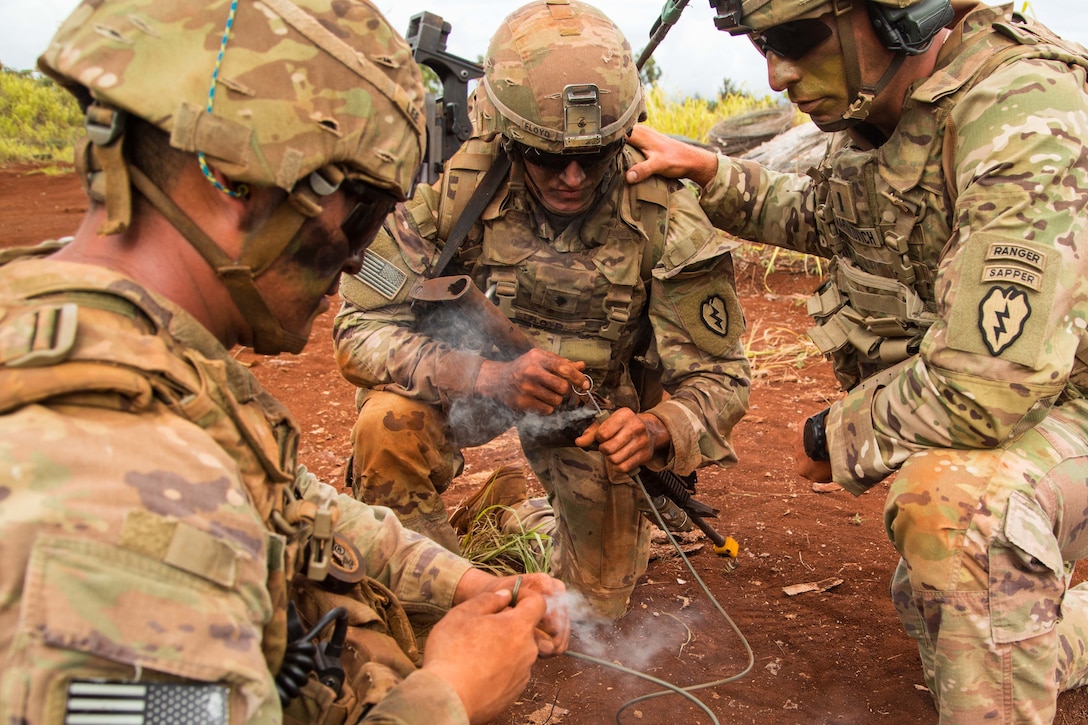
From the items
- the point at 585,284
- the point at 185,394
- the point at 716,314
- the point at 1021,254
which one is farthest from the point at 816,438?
the point at 185,394

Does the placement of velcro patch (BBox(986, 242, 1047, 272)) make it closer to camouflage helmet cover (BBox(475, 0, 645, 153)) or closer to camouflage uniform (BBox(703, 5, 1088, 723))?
camouflage uniform (BBox(703, 5, 1088, 723))

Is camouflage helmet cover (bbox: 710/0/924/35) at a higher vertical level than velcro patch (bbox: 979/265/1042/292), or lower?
higher

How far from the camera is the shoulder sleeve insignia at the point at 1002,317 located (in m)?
2.65

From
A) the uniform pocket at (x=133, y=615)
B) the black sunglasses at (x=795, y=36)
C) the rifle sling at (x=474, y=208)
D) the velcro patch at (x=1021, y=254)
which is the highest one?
the black sunglasses at (x=795, y=36)

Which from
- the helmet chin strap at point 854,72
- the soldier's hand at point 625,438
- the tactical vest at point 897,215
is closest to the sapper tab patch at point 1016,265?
the tactical vest at point 897,215

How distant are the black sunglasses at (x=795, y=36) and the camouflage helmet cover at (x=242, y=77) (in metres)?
1.67

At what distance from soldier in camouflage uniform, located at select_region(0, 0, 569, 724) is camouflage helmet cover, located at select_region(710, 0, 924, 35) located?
1.46 m

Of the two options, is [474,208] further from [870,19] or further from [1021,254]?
[1021,254]

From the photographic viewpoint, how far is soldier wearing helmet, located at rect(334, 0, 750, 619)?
3572mm

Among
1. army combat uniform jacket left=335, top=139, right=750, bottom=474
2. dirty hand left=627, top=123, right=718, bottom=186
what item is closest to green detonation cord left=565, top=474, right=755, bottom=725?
army combat uniform jacket left=335, top=139, right=750, bottom=474

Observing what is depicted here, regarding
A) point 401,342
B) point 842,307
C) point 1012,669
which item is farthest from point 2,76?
point 1012,669

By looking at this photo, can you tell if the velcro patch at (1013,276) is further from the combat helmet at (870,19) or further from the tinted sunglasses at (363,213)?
the tinted sunglasses at (363,213)

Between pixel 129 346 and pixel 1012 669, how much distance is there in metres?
2.52

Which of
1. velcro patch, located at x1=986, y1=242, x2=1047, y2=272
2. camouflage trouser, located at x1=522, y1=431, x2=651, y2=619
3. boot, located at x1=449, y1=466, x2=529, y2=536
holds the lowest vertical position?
boot, located at x1=449, y1=466, x2=529, y2=536
